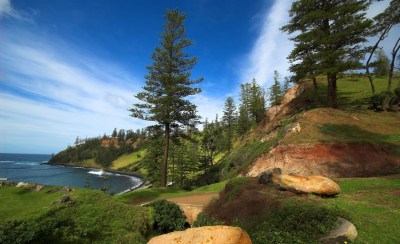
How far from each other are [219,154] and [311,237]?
259 ft

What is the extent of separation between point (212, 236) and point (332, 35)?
79.0ft

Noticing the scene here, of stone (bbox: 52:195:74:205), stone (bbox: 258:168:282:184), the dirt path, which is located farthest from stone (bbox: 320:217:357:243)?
stone (bbox: 52:195:74:205)

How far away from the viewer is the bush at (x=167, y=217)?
44.1 feet

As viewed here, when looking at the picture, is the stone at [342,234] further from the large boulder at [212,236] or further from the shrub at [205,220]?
the shrub at [205,220]

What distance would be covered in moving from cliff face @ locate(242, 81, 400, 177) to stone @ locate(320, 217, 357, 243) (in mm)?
12329

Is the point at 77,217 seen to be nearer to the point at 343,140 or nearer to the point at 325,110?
the point at 343,140

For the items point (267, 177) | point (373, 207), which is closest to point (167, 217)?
point (267, 177)

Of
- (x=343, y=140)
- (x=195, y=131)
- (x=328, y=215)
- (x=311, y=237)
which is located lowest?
(x=311, y=237)

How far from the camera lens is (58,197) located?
11492 mm

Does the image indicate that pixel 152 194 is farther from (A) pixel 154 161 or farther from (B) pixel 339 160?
(A) pixel 154 161

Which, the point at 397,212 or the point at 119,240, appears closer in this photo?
the point at 397,212

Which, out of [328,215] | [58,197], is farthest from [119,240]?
[328,215]

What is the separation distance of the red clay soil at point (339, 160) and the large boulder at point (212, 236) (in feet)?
49.2

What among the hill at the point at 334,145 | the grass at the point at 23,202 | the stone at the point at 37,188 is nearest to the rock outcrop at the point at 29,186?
the stone at the point at 37,188
